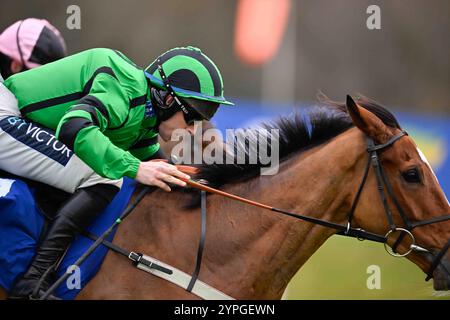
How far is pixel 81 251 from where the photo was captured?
3090 millimetres

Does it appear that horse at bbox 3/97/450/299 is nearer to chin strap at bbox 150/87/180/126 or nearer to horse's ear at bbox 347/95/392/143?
horse's ear at bbox 347/95/392/143

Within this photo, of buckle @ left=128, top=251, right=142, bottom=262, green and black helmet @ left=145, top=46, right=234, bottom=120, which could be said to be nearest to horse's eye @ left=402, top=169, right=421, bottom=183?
green and black helmet @ left=145, top=46, right=234, bottom=120

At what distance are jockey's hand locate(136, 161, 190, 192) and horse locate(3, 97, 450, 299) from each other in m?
0.19

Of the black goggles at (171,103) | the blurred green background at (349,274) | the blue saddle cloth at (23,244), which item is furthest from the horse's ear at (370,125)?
the blurred green background at (349,274)

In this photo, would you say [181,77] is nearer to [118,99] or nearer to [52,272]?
[118,99]

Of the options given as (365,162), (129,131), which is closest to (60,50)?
(129,131)

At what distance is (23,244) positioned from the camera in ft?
9.98

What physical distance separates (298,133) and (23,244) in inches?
57.7

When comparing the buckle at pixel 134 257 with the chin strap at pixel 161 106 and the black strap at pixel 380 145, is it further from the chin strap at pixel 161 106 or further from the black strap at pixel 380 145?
the black strap at pixel 380 145

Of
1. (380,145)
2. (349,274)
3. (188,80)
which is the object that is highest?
(188,80)

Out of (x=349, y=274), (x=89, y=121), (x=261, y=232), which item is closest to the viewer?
(x=89, y=121)

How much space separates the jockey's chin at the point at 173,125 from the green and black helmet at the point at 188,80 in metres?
0.07

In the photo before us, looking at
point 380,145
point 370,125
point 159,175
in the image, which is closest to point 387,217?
point 380,145

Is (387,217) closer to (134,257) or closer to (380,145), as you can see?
(380,145)
